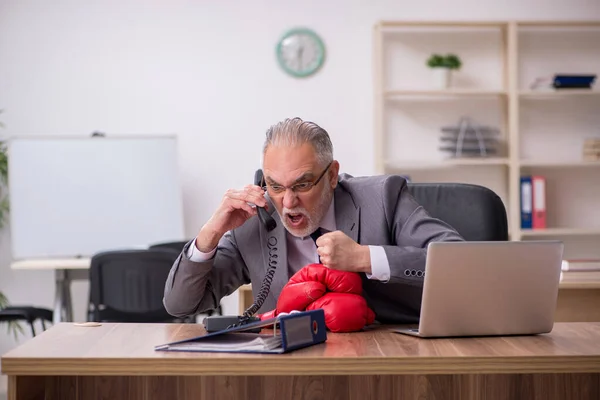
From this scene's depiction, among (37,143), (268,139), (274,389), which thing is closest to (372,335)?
(274,389)

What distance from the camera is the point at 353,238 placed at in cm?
226

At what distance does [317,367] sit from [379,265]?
0.50 metres

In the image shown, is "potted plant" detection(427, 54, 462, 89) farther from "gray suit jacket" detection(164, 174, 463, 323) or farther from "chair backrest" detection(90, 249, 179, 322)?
"gray suit jacket" detection(164, 174, 463, 323)

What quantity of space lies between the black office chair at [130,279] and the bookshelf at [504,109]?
2.07 meters

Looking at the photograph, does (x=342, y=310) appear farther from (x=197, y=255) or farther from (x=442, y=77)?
(x=442, y=77)

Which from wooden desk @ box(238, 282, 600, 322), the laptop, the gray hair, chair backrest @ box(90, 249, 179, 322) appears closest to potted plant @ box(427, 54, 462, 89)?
chair backrest @ box(90, 249, 179, 322)

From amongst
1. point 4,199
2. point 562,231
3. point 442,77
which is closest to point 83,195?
point 4,199

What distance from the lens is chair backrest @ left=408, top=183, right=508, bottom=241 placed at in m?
2.54

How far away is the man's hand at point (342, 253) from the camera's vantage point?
1908 millimetres

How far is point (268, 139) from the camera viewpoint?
7.34 ft

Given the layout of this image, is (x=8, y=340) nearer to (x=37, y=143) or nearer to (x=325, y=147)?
(x=37, y=143)

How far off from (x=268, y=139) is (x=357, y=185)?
11.7 inches

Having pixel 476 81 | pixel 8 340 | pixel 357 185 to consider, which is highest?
pixel 476 81

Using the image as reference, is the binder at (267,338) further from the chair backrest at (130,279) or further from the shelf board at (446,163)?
the shelf board at (446,163)
